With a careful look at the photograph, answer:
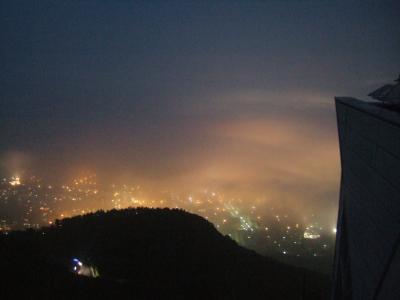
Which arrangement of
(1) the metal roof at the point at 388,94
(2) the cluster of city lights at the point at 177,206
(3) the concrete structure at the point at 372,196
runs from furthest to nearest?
(2) the cluster of city lights at the point at 177,206, (1) the metal roof at the point at 388,94, (3) the concrete structure at the point at 372,196

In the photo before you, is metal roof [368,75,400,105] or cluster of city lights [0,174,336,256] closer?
metal roof [368,75,400,105]

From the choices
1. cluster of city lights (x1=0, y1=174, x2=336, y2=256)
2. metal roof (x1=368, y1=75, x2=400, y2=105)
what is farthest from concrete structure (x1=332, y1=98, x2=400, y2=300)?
cluster of city lights (x1=0, y1=174, x2=336, y2=256)

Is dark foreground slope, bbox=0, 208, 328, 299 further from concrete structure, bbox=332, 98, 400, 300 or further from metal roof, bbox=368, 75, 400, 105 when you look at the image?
metal roof, bbox=368, 75, 400, 105

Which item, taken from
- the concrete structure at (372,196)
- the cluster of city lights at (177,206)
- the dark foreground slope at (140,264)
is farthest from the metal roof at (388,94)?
the cluster of city lights at (177,206)

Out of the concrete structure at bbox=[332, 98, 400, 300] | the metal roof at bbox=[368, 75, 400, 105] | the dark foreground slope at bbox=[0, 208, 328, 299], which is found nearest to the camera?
the concrete structure at bbox=[332, 98, 400, 300]

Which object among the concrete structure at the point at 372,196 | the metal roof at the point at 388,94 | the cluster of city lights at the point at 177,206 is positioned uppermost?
the cluster of city lights at the point at 177,206

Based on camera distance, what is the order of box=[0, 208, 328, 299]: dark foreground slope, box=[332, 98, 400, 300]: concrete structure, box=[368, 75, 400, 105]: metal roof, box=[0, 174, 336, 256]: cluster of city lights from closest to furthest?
1. box=[332, 98, 400, 300]: concrete structure
2. box=[368, 75, 400, 105]: metal roof
3. box=[0, 208, 328, 299]: dark foreground slope
4. box=[0, 174, 336, 256]: cluster of city lights

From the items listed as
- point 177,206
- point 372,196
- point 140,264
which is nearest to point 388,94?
point 372,196

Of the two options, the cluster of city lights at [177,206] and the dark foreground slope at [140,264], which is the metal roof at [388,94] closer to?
the dark foreground slope at [140,264]

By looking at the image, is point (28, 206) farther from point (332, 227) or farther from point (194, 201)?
point (332, 227)
